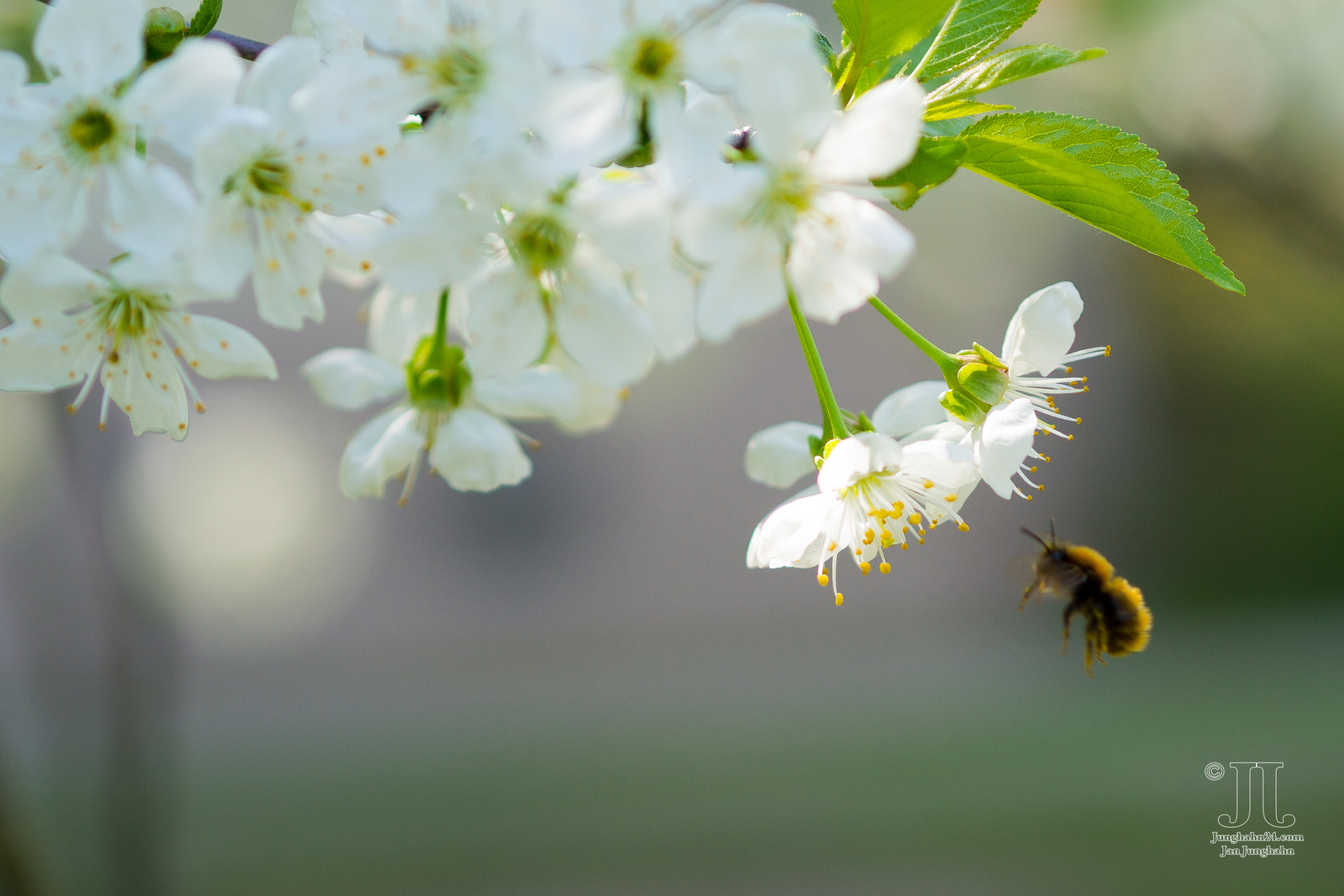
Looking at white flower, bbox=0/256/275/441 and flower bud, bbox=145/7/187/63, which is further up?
flower bud, bbox=145/7/187/63

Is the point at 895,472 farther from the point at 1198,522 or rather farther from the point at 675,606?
the point at 1198,522

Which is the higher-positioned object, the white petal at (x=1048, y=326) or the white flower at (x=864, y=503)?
the white petal at (x=1048, y=326)

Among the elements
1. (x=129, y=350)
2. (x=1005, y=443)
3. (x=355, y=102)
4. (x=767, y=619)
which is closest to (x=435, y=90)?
(x=355, y=102)

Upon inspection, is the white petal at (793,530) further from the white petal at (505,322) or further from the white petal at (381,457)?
the white petal at (381,457)

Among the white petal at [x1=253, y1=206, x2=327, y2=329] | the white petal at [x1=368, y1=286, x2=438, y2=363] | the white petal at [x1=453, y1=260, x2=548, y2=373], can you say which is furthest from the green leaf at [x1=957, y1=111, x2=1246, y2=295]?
the white petal at [x1=368, y1=286, x2=438, y2=363]

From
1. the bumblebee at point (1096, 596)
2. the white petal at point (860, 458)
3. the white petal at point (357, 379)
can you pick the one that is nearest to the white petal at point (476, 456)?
the white petal at point (357, 379)

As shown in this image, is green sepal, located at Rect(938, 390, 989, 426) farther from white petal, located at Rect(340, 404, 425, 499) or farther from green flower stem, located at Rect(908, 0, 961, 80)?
white petal, located at Rect(340, 404, 425, 499)

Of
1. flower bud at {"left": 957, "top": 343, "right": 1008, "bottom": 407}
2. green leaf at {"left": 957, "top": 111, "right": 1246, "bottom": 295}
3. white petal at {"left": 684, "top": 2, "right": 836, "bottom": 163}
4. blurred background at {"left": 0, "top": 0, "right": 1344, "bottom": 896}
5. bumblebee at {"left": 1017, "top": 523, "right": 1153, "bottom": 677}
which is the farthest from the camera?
blurred background at {"left": 0, "top": 0, "right": 1344, "bottom": 896}
